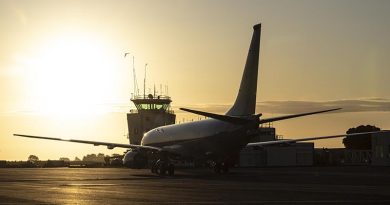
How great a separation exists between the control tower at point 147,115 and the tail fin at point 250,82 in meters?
50.4

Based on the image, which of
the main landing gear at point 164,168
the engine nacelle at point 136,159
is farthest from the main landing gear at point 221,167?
the engine nacelle at point 136,159

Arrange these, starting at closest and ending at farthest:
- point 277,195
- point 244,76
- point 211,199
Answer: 1. point 211,199
2. point 277,195
3. point 244,76

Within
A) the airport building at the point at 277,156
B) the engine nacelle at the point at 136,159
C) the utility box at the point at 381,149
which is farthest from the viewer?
the airport building at the point at 277,156

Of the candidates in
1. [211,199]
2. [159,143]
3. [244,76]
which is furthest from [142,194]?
[159,143]

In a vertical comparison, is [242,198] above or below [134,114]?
below

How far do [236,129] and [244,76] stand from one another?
4405 mm

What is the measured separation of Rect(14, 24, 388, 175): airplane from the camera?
181 ft

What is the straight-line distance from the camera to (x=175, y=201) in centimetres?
2659

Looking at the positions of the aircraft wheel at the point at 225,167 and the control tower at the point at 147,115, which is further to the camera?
the control tower at the point at 147,115

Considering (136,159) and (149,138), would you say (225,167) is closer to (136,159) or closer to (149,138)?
(136,159)

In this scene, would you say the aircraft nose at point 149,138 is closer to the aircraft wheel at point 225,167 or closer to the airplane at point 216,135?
the airplane at point 216,135

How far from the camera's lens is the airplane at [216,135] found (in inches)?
2170

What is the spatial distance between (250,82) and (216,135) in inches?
229

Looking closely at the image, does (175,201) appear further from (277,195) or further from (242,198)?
(277,195)
